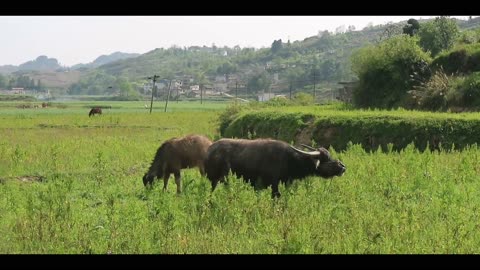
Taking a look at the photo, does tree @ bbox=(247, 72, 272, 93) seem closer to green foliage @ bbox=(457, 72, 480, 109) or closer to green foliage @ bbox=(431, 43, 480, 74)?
green foliage @ bbox=(431, 43, 480, 74)

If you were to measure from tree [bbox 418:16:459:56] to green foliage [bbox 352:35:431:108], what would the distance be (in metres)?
11.0

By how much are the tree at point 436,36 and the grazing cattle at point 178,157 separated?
27153 mm

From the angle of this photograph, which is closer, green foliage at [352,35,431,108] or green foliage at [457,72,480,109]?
green foliage at [457,72,480,109]

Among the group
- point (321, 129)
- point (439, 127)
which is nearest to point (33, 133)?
point (321, 129)

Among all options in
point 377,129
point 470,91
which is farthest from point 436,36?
point 377,129

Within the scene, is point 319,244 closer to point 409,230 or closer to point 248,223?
point 409,230

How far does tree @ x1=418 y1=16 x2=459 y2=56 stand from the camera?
1415 inches

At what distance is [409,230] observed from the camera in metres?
6.27

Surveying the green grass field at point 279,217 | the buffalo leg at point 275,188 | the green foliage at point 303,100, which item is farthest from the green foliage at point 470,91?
the green foliage at point 303,100

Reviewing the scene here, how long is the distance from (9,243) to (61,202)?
1.11 m

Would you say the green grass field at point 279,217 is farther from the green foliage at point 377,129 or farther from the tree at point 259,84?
the tree at point 259,84

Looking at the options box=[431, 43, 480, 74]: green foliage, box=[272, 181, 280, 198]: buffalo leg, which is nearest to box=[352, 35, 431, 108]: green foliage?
box=[431, 43, 480, 74]: green foliage

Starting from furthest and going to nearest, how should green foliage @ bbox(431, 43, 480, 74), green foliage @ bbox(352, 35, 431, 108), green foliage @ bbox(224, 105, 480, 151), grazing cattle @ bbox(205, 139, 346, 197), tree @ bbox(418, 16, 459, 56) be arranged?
tree @ bbox(418, 16, 459, 56) → green foliage @ bbox(352, 35, 431, 108) → green foliage @ bbox(431, 43, 480, 74) → green foliage @ bbox(224, 105, 480, 151) → grazing cattle @ bbox(205, 139, 346, 197)

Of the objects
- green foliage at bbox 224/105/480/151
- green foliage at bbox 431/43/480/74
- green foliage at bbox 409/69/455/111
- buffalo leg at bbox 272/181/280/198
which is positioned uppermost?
green foliage at bbox 431/43/480/74
